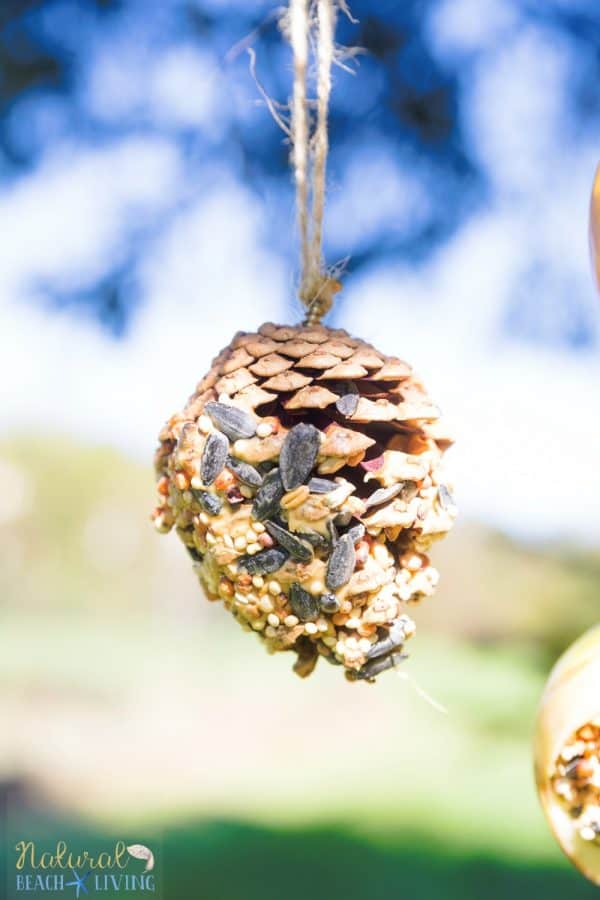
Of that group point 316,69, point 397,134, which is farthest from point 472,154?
point 316,69

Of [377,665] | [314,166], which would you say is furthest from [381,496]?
[314,166]

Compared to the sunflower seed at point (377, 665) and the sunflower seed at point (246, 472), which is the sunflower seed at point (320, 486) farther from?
the sunflower seed at point (377, 665)

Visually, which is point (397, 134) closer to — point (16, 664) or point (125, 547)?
point (125, 547)

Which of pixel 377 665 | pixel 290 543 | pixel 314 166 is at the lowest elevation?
pixel 377 665

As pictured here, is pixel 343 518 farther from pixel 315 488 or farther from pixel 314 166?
pixel 314 166

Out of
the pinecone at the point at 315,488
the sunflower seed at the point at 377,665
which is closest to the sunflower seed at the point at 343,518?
the pinecone at the point at 315,488

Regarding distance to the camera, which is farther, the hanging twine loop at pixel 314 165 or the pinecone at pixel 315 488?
the hanging twine loop at pixel 314 165

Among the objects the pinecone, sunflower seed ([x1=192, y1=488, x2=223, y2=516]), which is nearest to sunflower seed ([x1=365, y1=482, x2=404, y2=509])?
the pinecone
